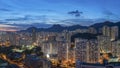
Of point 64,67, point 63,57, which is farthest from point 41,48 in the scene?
point 64,67

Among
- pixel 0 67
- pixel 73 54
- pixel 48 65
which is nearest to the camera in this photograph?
pixel 0 67

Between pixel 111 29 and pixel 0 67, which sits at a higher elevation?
pixel 111 29

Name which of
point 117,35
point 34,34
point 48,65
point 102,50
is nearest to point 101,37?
point 102,50

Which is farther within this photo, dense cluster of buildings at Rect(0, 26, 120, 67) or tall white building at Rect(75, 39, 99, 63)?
dense cluster of buildings at Rect(0, 26, 120, 67)

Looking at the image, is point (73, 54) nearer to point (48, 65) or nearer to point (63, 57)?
point (63, 57)

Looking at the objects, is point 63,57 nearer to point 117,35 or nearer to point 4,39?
point 117,35

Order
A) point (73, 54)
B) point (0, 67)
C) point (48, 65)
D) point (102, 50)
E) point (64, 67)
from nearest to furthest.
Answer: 1. point (0, 67)
2. point (48, 65)
3. point (64, 67)
4. point (73, 54)
5. point (102, 50)

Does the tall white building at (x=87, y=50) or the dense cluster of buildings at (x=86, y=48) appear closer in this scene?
the tall white building at (x=87, y=50)

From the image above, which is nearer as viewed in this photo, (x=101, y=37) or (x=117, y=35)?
(x=101, y=37)

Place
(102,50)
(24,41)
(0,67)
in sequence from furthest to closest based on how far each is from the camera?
(24,41)
(102,50)
(0,67)
